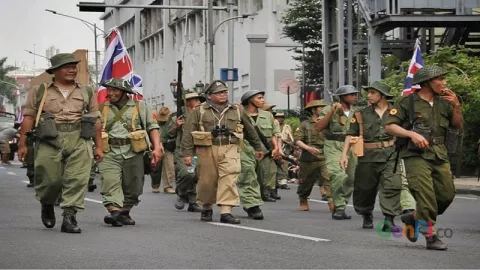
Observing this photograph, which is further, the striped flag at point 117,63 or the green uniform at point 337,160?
the striped flag at point 117,63

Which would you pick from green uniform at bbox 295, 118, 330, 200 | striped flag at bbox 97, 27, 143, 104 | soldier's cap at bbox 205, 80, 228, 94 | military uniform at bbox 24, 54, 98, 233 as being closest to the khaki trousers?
soldier's cap at bbox 205, 80, 228, 94

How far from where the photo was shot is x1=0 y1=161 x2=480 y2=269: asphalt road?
10508 mm

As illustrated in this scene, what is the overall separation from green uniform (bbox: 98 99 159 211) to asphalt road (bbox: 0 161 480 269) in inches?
15.8

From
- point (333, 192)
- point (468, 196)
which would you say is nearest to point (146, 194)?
point (468, 196)

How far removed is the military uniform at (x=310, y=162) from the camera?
18.5 metres

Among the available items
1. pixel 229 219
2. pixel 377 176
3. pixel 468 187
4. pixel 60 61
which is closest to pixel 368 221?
pixel 377 176

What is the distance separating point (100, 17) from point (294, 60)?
56973 mm

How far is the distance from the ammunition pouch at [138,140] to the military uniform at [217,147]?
79cm

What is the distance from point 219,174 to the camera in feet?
49.8

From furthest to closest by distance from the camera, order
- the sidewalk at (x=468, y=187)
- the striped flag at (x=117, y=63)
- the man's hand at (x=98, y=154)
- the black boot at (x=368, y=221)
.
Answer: the sidewalk at (x=468, y=187) → the striped flag at (x=117, y=63) → the black boot at (x=368, y=221) → the man's hand at (x=98, y=154)

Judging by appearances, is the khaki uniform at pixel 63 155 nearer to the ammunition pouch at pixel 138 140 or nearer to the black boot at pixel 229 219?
the ammunition pouch at pixel 138 140

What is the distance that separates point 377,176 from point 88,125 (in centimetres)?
341

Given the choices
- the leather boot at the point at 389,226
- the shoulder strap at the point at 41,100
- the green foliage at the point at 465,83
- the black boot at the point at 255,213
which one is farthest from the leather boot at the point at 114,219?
the green foliage at the point at 465,83

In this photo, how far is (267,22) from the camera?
55625 mm
